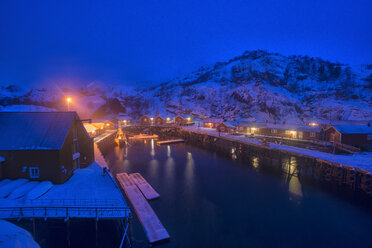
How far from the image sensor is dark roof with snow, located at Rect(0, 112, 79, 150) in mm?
16828

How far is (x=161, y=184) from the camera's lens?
2619 centimetres

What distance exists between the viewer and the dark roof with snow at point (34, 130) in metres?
16.8

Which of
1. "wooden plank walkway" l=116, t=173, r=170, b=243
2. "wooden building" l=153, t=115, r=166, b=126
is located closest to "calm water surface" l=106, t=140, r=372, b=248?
"wooden plank walkway" l=116, t=173, r=170, b=243

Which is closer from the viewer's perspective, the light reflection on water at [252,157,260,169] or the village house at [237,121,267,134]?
the light reflection on water at [252,157,260,169]

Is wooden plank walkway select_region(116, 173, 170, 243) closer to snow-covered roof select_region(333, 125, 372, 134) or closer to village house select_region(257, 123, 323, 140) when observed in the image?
snow-covered roof select_region(333, 125, 372, 134)

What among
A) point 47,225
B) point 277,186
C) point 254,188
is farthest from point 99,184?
point 277,186

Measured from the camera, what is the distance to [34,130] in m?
17.9

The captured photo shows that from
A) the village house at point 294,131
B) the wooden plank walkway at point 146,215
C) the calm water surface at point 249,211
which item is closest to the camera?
the wooden plank walkway at point 146,215

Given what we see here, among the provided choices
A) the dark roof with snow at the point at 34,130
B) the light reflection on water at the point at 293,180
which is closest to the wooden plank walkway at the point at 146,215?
the dark roof with snow at the point at 34,130

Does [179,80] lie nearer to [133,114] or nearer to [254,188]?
[133,114]

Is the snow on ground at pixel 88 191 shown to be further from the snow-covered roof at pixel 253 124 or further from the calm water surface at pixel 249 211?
the snow-covered roof at pixel 253 124

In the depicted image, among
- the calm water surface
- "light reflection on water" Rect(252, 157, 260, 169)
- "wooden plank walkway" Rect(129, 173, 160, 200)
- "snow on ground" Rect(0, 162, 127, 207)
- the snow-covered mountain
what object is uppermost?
the snow-covered mountain

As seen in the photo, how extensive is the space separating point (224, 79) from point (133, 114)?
85527 millimetres

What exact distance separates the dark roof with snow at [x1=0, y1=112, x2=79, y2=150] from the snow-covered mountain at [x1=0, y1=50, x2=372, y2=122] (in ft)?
279
